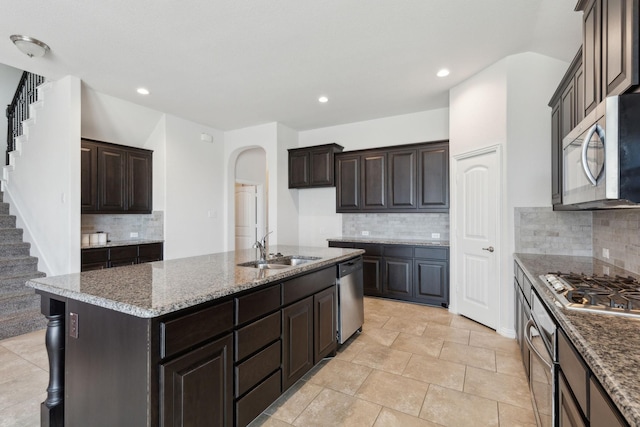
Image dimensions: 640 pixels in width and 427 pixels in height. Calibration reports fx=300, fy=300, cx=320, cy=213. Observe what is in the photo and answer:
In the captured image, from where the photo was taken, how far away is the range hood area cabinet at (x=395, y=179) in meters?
4.33

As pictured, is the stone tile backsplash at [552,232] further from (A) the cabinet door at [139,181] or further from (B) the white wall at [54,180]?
(A) the cabinet door at [139,181]

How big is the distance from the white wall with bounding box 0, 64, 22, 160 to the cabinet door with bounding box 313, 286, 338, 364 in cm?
673

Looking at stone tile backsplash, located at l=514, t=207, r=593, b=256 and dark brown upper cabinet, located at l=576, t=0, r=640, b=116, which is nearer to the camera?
dark brown upper cabinet, located at l=576, t=0, r=640, b=116

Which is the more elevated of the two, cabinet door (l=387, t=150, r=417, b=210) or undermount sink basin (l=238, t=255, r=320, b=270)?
cabinet door (l=387, t=150, r=417, b=210)

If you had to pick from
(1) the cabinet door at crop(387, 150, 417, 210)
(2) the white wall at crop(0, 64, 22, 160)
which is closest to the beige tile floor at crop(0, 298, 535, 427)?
(1) the cabinet door at crop(387, 150, 417, 210)

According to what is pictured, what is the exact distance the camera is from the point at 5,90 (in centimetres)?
558

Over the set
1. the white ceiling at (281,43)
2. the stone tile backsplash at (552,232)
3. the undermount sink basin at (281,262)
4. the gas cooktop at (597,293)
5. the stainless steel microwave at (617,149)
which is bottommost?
the undermount sink basin at (281,262)

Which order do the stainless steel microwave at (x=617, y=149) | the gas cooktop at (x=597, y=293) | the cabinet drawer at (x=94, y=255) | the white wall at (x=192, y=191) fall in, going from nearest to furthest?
1. the stainless steel microwave at (x=617, y=149)
2. the gas cooktop at (x=597, y=293)
3. the cabinet drawer at (x=94, y=255)
4. the white wall at (x=192, y=191)

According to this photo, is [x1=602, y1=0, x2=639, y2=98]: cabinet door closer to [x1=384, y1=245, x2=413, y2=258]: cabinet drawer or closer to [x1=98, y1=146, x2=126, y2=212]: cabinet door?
[x1=384, y1=245, x2=413, y2=258]: cabinet drawer

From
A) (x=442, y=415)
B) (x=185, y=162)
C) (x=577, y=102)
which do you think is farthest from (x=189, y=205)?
(x=577, y=102)

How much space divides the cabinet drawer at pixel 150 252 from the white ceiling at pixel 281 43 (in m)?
2.17

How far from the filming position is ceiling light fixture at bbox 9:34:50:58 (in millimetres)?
2738

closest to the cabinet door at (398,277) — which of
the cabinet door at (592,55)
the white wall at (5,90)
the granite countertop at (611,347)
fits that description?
the granite countertop at (611,347)

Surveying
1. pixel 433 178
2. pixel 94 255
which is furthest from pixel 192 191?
pixel 433 178
